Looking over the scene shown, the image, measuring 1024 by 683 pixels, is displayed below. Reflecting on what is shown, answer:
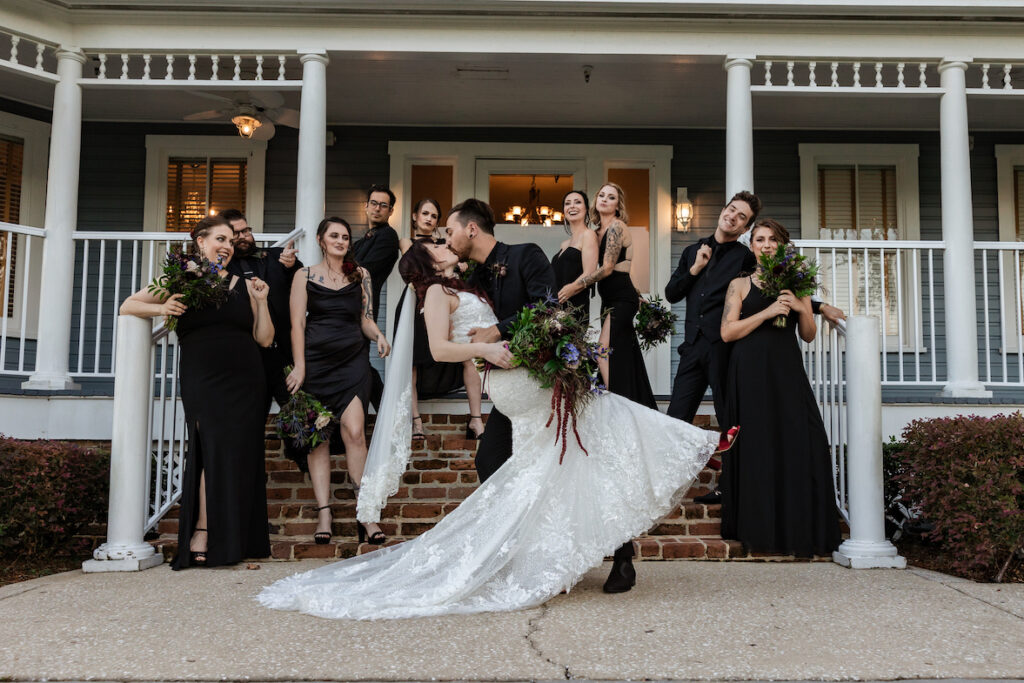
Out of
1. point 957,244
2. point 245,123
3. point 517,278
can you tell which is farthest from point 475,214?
point 245,123

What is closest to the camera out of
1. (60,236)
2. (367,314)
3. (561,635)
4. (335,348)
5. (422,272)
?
(561,635)

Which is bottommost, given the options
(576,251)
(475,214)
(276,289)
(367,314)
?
(367,314)

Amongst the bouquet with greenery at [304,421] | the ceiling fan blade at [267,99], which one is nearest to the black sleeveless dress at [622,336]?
the bouquet with greenery at [304,421]

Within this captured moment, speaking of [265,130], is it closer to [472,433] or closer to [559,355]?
[472,433]

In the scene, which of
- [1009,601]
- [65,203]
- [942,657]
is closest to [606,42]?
[65,203]

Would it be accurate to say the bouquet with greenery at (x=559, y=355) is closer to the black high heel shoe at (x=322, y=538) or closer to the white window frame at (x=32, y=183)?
the black high heel shoe at (x=322, y=538)

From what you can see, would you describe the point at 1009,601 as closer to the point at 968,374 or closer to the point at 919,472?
the point at 919,472

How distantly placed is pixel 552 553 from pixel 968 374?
4.94 m

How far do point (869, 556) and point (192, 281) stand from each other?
3925 mm

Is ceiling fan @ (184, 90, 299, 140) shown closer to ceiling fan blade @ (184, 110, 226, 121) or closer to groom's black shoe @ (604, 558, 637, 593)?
ceiling fan blade @ (184, 110, 226, 121)

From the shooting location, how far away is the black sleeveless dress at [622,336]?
19.6ft

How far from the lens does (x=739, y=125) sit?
7430 mm

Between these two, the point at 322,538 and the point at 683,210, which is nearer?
the point at 322,538

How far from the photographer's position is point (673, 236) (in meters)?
9.66
